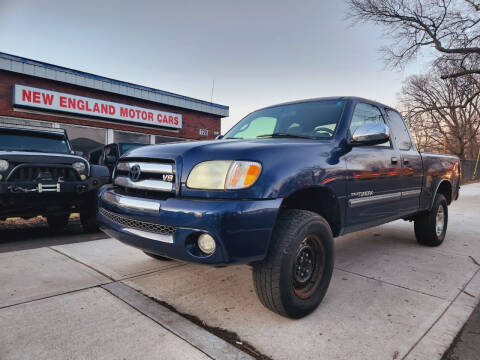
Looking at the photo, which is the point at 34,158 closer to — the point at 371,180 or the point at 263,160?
the point at 263,160

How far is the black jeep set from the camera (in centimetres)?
397

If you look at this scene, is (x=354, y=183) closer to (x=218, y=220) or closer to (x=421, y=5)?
(x=218, y=220)

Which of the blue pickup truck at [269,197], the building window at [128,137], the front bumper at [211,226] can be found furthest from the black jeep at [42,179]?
the building window at [128,137]

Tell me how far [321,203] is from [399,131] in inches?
73.8

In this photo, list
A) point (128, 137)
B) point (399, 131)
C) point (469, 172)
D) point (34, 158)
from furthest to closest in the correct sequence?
→ point (469, 172)
point (128, 137)
point (34, 158)
point (399, 131)

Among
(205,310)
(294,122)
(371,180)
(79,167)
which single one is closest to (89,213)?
(79,167)

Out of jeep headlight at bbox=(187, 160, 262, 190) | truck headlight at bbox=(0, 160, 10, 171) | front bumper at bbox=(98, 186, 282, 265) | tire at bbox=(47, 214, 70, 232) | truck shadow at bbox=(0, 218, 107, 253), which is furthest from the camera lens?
tire at bbox=(47, 214, 70, 232)

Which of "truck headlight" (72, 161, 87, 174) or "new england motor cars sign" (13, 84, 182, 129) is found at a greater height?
"new england motor cars sign" (13, 84, 182, 129)

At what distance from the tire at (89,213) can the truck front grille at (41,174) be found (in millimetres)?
384

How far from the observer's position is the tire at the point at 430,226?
173 inches

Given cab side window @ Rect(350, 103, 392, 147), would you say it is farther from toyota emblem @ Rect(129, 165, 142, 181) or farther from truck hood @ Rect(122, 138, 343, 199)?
toyota emblem @ Rect(129, 165, 142, 181)

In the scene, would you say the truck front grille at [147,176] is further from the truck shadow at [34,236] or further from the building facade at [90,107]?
the building facade at [90,107]

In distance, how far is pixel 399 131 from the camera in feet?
12.6

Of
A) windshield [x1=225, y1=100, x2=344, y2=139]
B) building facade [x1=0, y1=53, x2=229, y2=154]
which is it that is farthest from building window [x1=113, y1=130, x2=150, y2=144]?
windshield [x1=225, y1=100, x2=344, y2=139]
